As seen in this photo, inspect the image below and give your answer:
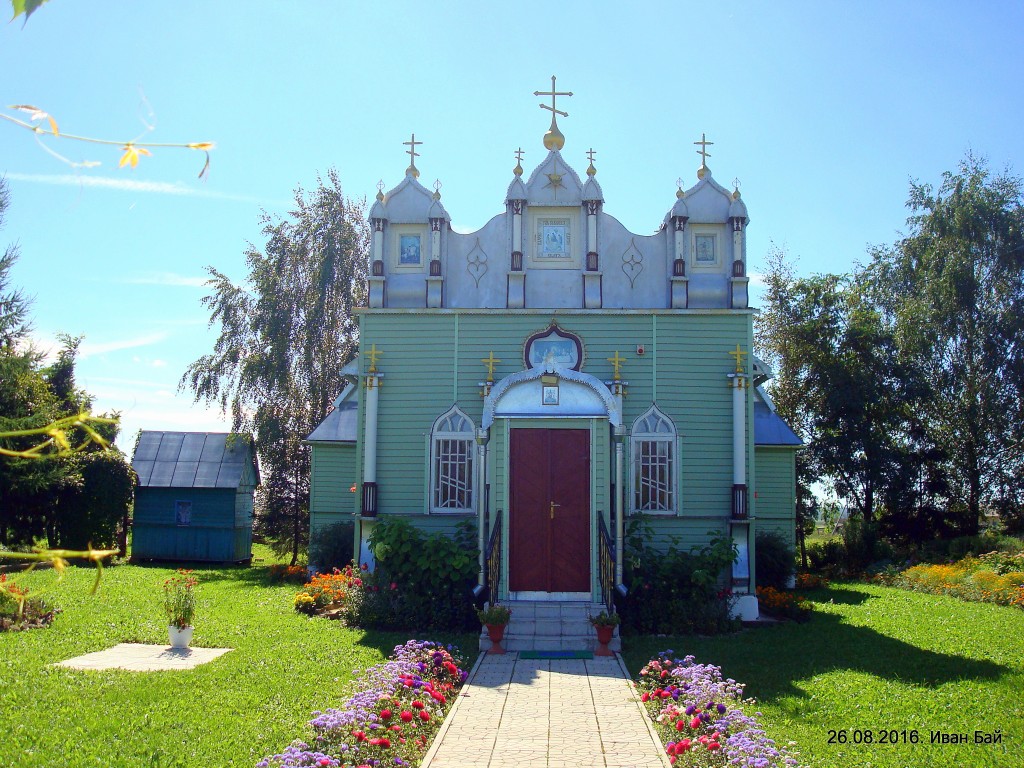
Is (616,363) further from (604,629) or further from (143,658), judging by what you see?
(143,658)

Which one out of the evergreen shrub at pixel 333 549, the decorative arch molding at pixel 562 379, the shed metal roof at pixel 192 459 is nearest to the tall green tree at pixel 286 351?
the shed metal roof at pixel 192 459

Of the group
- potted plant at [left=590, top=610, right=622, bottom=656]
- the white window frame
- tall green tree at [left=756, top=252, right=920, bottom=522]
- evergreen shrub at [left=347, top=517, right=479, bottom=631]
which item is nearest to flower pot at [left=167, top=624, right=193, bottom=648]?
evergreen shrub at [left=347, top=517, right=479, bottom=631]

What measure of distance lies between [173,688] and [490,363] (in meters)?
6.60

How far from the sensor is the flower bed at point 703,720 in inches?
233

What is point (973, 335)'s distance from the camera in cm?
2431

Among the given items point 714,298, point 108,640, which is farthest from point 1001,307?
point 108,640

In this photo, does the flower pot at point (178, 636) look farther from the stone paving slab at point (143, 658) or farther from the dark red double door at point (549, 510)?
the dark red double door at point (549, 510)

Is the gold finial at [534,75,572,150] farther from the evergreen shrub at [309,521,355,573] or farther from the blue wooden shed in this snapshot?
the blue wooden shed

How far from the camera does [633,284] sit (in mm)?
13445

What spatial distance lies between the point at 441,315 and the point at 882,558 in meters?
14.6

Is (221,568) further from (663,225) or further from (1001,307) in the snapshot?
(1001,307)

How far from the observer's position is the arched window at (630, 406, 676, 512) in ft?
42.5

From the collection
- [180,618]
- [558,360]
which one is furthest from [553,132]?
[180,618]

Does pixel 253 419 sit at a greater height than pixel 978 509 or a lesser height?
greater
